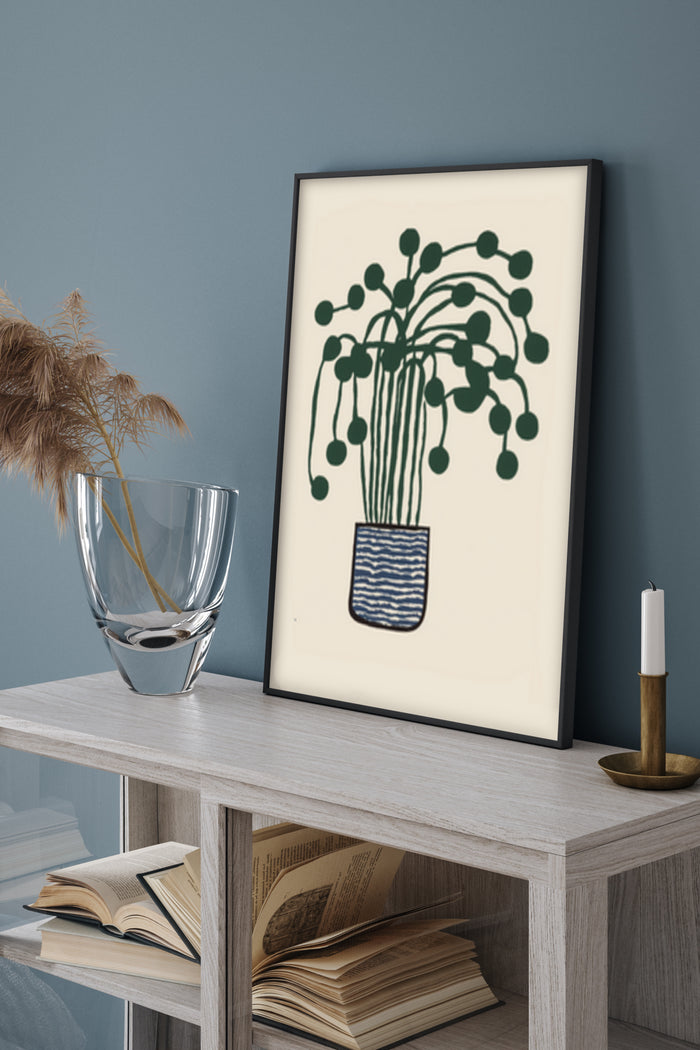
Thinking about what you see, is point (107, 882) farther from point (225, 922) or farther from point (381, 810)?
point (381, 810)

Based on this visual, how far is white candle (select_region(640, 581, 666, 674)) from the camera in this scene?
1055 mm

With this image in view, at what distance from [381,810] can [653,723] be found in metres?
0.26

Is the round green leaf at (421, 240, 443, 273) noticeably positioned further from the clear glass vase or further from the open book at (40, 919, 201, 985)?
the open book at (40, 919, 201, 985)

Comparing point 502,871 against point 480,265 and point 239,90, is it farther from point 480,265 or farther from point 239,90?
point 239,90

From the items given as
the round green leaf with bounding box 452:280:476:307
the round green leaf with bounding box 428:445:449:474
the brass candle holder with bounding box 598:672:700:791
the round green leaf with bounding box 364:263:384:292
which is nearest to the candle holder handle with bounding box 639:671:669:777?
the brass candle holder with bounding box 598:672:700:791

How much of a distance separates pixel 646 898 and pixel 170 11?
4.34ft

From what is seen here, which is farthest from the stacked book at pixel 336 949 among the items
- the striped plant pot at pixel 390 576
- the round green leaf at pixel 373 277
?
the round green leaf at pixel 373 277

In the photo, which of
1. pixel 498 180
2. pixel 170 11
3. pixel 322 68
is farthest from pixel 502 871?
pixel 170 11

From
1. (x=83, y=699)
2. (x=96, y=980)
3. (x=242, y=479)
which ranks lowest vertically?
(x=96, y=980)

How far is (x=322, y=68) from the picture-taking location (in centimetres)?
150

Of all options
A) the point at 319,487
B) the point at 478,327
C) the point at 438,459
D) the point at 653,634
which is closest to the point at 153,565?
the point at 319,487

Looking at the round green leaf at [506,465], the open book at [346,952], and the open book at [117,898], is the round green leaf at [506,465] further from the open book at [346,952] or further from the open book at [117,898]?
the open book at [117,898]

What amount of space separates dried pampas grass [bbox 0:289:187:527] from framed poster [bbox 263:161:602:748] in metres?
0.23

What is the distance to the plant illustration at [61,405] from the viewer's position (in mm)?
1426
